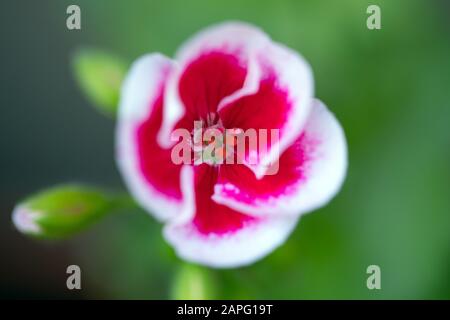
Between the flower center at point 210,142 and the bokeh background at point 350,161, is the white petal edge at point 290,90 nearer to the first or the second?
the flower center at point 210,142

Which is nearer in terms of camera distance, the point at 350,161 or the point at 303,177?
the point at 303,177

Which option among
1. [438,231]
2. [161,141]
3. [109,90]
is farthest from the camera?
[438,231]

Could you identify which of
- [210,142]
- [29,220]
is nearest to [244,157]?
[210,142]

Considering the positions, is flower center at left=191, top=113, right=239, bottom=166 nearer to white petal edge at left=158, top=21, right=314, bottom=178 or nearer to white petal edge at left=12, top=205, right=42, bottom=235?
white petal edge at left=158, top=21, right=314, bottom=178

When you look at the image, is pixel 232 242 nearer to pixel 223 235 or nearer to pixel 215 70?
pixel 223 235
